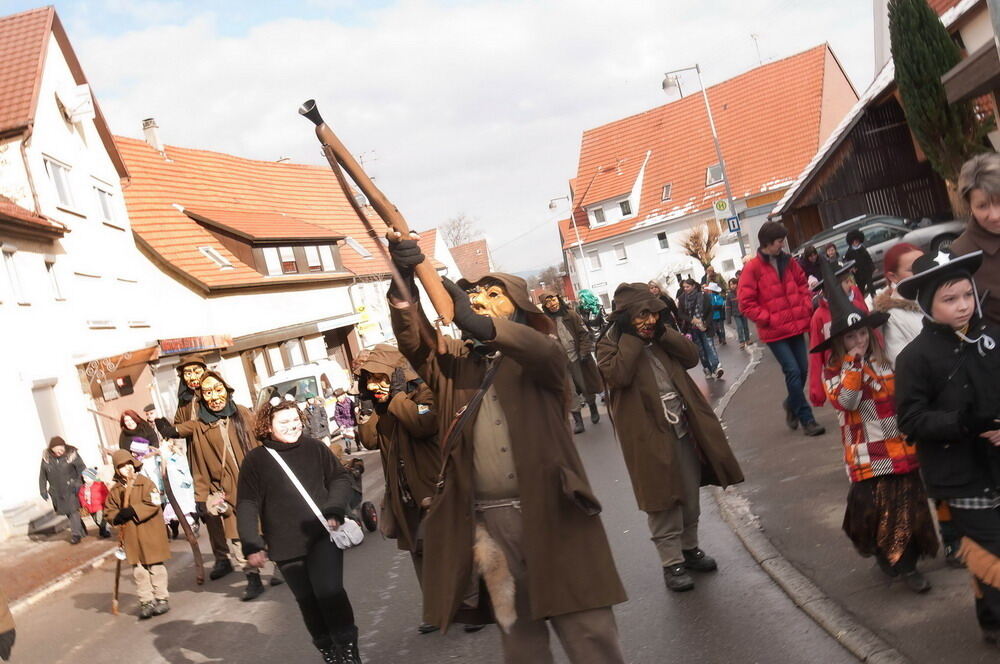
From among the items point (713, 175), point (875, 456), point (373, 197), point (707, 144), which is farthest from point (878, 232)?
point (707, 144)

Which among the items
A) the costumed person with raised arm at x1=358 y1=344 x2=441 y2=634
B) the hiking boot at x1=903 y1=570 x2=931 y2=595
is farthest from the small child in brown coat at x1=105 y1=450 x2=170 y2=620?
the hiking boot at x1=903 y1=570 x2=931 y2=595

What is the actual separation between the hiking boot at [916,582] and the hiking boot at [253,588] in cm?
620

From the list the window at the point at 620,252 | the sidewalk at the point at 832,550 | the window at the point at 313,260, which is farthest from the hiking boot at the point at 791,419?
the window at the point at 620,252

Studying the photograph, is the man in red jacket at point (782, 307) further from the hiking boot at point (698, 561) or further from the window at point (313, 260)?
the window at point (313, 260)

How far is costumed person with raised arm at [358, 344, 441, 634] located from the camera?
6.70 m

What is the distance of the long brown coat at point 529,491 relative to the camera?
14.3 ft

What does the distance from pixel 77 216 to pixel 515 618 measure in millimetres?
24299

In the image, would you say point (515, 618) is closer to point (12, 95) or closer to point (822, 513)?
point (822, 513)

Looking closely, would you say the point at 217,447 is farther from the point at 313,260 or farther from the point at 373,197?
the point at 313,260

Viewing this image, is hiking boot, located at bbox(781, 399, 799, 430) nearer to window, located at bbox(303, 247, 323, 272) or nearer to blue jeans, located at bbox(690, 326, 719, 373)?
blue jeans, located at bbox(690, 326, 719, 373)

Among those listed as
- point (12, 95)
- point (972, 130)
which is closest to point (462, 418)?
point (972, 130)

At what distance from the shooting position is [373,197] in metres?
4.14

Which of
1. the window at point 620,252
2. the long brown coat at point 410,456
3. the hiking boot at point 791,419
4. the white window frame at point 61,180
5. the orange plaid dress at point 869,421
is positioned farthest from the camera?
the window at point 620,252

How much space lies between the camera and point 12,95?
969 inches
